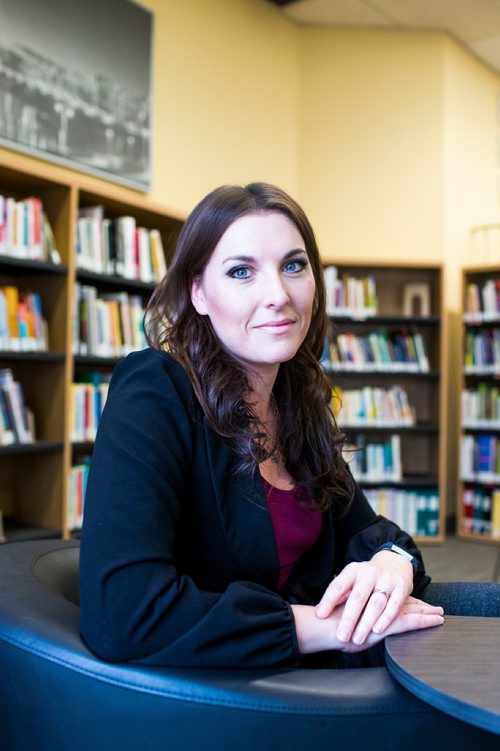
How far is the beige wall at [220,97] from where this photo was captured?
484 centimetres

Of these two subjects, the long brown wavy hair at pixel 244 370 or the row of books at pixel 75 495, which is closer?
the long brown wavy hair at pixel 244 370

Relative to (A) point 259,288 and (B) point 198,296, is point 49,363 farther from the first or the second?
(A) point 259,288

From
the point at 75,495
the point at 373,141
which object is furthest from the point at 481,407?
the point at 75,495

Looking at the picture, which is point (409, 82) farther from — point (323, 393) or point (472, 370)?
point (323, 393)

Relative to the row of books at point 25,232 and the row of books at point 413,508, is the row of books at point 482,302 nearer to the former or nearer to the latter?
the row of books at point 413,508

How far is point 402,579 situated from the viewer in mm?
1133

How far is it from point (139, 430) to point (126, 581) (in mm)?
209

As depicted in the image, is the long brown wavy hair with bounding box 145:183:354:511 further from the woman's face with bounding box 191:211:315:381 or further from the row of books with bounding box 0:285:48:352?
the row of books with bounding box 0:285:48:352

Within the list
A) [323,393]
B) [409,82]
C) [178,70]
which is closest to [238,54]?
[178,70]

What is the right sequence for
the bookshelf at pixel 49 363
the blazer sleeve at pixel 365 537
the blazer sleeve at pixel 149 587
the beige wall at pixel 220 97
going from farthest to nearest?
1. the beige wall at pixel 220 97
2. the bookshelf at pixel 49 363
3. the blazer sleeve at pixel 365 537
4. the blazer sleeve at pixel 149 587

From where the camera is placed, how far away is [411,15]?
18.3 ft

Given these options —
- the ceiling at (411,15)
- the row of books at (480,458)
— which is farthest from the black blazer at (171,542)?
the ceiling at (411,15)

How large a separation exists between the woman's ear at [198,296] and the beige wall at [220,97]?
3705 mm

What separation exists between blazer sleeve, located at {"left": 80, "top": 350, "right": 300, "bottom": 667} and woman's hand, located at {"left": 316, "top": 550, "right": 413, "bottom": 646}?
8cm
